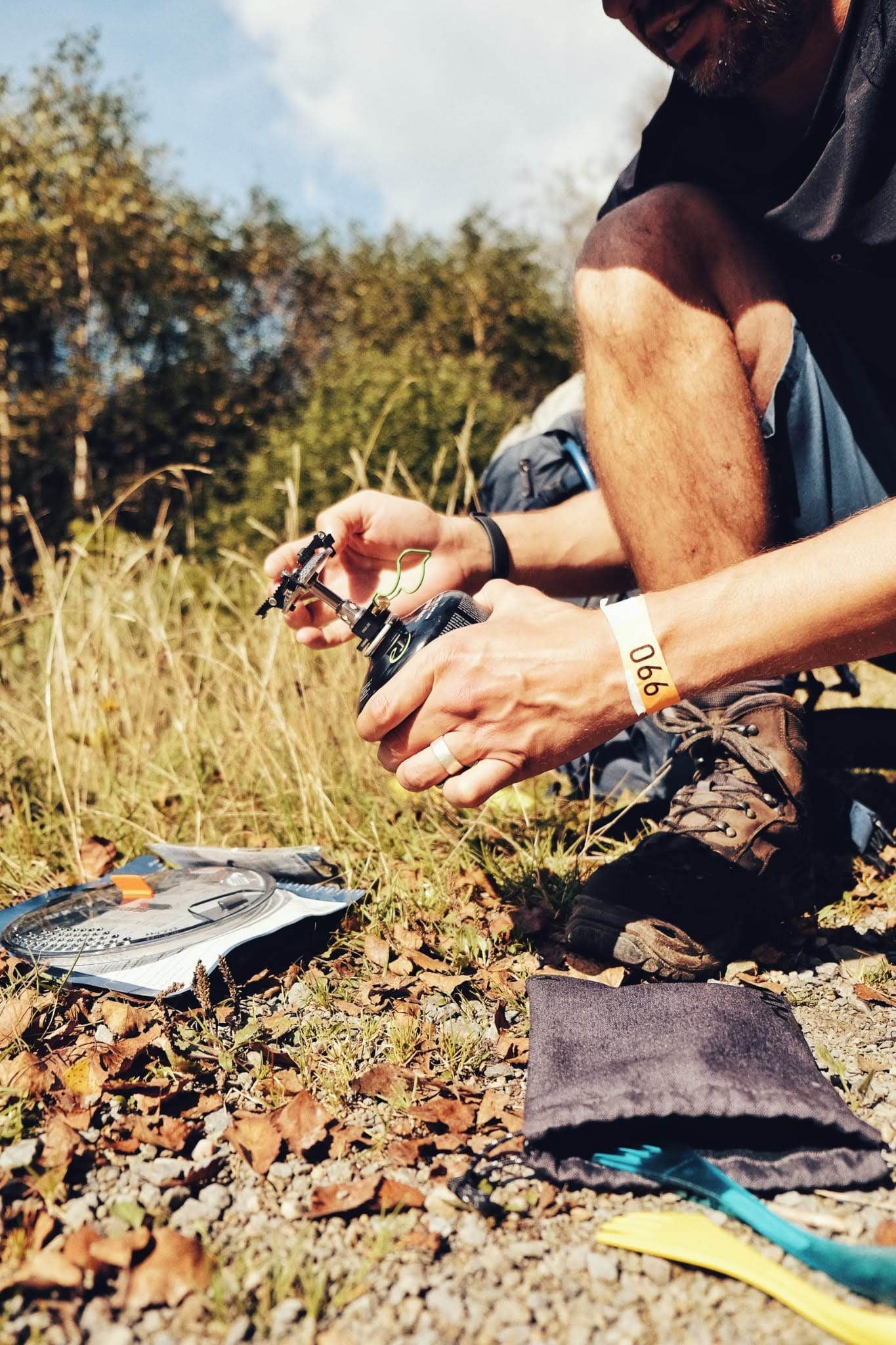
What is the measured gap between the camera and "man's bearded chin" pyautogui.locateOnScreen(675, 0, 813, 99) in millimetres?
1938

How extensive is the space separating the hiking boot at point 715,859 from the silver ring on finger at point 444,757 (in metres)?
0.43

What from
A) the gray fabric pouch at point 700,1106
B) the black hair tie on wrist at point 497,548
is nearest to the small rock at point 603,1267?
the gray fabric pouch at point 700,1106

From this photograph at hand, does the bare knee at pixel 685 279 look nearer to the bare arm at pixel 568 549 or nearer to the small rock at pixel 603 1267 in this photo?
the bare arm at pixel 568 549

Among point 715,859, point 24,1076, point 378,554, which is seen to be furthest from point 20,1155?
point 378,554

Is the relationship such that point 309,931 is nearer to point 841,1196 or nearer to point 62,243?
point 841,1196

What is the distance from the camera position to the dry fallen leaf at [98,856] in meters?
2.24

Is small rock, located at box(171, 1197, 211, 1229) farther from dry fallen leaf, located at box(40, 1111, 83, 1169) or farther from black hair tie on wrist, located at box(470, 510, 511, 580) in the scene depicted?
black hair tie on wrist, located at box(470, 510, 511, 580)

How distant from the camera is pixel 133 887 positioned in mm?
1916

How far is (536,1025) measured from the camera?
1478 mm

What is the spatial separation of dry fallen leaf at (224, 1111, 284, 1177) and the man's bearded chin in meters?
2.17

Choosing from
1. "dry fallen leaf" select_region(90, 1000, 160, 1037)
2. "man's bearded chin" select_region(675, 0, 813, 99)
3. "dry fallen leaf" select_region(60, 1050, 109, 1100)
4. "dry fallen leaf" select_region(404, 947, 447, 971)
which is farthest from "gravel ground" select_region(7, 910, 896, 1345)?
"man's bearded chin" select_region(675, 0, 813, 99)

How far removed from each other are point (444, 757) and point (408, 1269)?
67 centimetres

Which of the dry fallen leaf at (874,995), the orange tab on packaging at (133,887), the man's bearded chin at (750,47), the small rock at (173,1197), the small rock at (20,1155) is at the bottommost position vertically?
the dry fallen leaf at (874,995)

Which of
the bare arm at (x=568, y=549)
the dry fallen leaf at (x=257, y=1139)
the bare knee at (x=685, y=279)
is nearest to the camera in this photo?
the dry fallen leaf at (x=257, y=1139)
